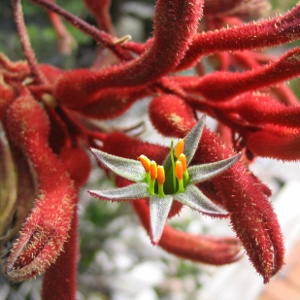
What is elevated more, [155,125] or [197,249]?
[155,125]

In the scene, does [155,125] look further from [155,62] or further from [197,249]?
[197,249]

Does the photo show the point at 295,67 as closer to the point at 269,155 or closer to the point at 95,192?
the point at 269,155

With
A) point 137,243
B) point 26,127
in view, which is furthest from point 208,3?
point 137,243

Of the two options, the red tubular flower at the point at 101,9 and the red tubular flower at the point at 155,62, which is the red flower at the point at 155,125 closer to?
the red tubular flower at the point at 155,62

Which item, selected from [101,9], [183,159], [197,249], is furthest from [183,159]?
[101,9]

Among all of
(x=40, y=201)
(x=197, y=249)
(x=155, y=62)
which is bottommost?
(x=197, y=249)

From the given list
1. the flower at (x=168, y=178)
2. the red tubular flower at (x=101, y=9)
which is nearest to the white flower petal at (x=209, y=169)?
the flower at (x=168, y=178)

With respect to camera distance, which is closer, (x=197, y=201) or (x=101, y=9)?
(x=197, y=201)
